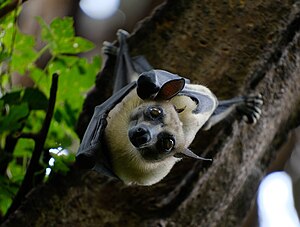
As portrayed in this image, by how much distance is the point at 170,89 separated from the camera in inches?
36.1

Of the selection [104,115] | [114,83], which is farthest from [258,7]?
[104,115]

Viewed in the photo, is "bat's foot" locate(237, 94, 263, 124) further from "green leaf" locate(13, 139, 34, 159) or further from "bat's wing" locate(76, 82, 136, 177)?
"green leaf" locate(13, 139, 34, 159)

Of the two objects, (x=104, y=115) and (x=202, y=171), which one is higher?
(x=104, y=115)

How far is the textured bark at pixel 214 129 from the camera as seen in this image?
1.17 meters

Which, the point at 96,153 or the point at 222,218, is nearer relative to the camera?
the point at 96,153

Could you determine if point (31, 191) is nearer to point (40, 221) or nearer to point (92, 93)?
point (40, 221)

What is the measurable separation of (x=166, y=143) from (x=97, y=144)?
14 cm

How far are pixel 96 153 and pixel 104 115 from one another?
10 cm

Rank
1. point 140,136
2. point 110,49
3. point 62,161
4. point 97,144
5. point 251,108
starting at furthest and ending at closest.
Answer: point 110,49 → point 251,108 → point 62,161 → point 97,144 → point 140,136

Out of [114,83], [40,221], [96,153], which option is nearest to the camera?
[96,153]

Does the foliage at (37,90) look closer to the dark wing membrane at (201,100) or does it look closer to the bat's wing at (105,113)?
the bat's wing at (105,113)

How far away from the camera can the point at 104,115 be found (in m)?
1.05

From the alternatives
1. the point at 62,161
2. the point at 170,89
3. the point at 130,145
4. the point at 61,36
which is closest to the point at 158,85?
the point at 170,89

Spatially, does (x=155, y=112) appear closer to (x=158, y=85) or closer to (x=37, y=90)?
(x=158, y=85)
